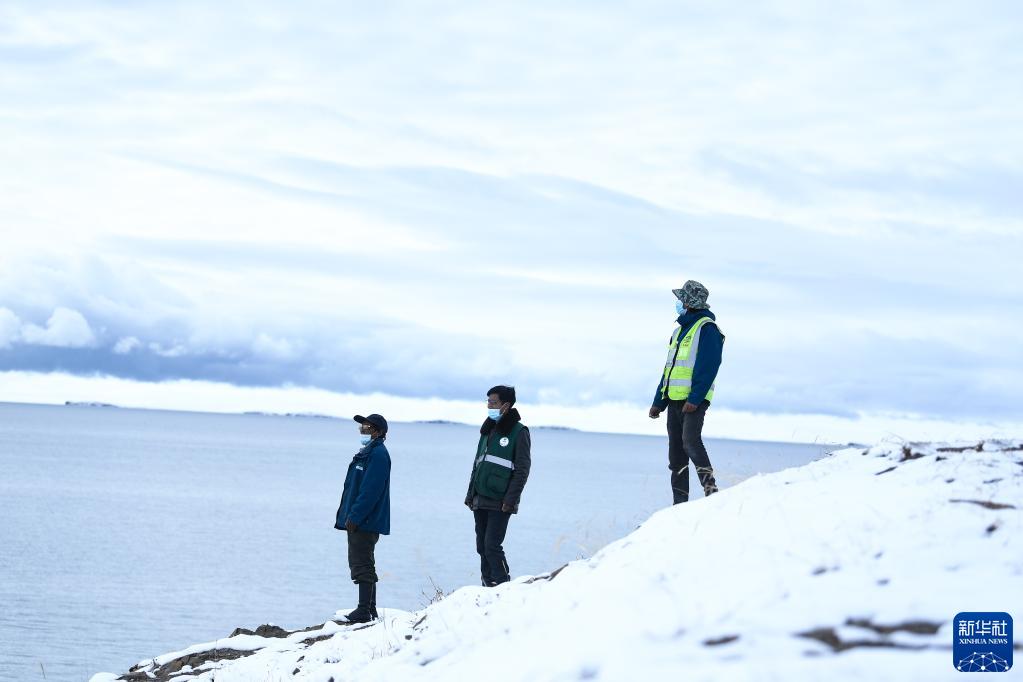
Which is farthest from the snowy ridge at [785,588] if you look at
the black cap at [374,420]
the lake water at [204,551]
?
the black cap at [374,420]

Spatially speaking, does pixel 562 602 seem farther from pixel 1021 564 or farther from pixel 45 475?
pixel 45 475

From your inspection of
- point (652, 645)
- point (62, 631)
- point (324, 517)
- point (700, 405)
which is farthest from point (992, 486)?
point (324, 517)

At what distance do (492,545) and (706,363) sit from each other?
321cm

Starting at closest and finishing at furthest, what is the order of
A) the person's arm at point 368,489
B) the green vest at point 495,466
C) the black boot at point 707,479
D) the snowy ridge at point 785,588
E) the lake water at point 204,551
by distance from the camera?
the snowy ridge at point 785,588
the black boot at point 707,479
the green vest at point 495,466
the person's arm at point 368,489
the lake water at point 204,551

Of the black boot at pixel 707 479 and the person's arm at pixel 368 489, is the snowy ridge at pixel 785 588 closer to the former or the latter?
the black boot at pixel 707 479

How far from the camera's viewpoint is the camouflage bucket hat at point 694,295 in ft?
35.9

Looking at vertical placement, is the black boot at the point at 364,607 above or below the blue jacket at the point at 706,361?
below

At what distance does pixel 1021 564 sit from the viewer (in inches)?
246

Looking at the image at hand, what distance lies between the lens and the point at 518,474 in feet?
37.6

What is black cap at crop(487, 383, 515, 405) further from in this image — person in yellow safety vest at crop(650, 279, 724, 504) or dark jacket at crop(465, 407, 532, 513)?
person in yellow safety vest at crop(650, 279, 724, 504)

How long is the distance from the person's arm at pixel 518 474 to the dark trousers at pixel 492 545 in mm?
140

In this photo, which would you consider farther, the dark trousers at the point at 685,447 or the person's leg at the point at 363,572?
the person's leg at the point at 363,572

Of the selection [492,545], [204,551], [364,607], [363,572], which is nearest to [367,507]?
[363,572]

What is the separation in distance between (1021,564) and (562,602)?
3152mm
